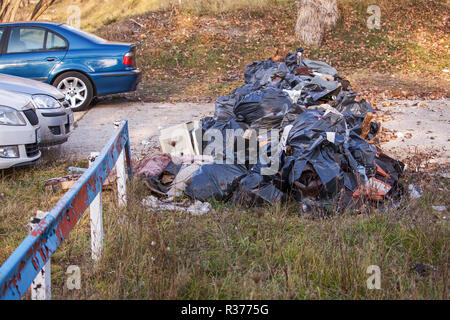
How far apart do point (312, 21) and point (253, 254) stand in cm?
1322

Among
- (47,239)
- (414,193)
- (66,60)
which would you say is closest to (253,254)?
(47,239)

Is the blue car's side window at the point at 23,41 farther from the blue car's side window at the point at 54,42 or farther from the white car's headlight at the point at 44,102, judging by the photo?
the white car's headlight at the point at 44,102

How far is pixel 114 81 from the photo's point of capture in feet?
32.7

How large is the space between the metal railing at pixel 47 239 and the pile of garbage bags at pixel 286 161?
1.63 metres

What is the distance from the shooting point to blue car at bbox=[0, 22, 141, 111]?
9.55 meters

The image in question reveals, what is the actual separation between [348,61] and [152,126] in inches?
325

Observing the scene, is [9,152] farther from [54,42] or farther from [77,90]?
[54,42]

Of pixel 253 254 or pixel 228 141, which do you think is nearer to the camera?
pixel 253 254

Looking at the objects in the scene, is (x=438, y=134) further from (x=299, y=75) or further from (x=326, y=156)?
(x=326, y=156)

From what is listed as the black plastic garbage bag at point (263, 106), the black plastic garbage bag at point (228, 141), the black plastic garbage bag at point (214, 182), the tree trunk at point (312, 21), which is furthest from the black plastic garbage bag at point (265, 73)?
the tree trunk at point (312, 21)

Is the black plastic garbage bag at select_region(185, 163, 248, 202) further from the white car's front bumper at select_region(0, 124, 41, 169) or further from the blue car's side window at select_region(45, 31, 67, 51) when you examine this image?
the blue car's side window at select_region(45, 31, 67, 51)

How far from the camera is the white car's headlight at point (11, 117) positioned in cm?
546

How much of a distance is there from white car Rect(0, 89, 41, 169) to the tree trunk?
1153 centimetres

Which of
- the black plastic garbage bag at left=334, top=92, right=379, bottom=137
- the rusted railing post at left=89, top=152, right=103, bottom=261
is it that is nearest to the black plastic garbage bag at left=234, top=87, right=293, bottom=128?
the black plastic garbage bag at left=334, top=92, right=379, bottom=137
